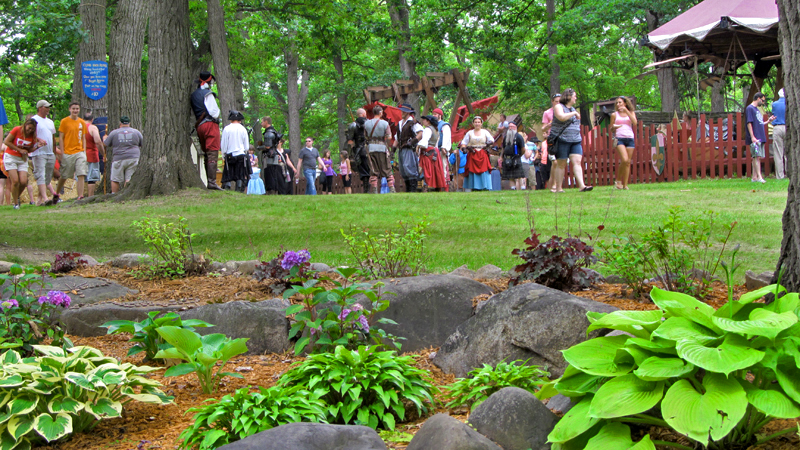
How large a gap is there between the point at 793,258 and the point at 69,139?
13.8 metres

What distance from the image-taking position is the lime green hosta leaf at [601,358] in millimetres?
2398

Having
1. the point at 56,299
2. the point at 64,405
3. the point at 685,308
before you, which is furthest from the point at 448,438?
the point at 56,299

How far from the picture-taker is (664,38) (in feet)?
59.1

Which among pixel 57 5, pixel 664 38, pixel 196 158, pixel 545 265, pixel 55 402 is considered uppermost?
pixel 57 5

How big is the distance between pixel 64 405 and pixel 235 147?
39.9 ft

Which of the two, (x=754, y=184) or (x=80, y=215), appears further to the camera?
(x=754, y=184)

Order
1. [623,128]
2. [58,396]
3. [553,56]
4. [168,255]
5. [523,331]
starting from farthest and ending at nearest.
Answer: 1. [553,56]
2. [623,128]
3. [168,255]
4. [523,331]
5. [58,396]

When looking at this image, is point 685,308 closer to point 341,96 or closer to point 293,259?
point 293,259

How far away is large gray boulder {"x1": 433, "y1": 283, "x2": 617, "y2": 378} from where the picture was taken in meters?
3.33

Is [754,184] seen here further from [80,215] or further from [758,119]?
[80,215]

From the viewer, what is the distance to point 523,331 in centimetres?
342

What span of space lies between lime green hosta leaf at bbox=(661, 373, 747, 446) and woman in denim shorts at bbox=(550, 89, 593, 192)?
1011 cm

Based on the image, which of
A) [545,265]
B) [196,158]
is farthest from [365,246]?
[196,158]

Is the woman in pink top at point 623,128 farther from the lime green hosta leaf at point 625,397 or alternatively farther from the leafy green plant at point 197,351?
the lime green hosta leaf at point 625,397
